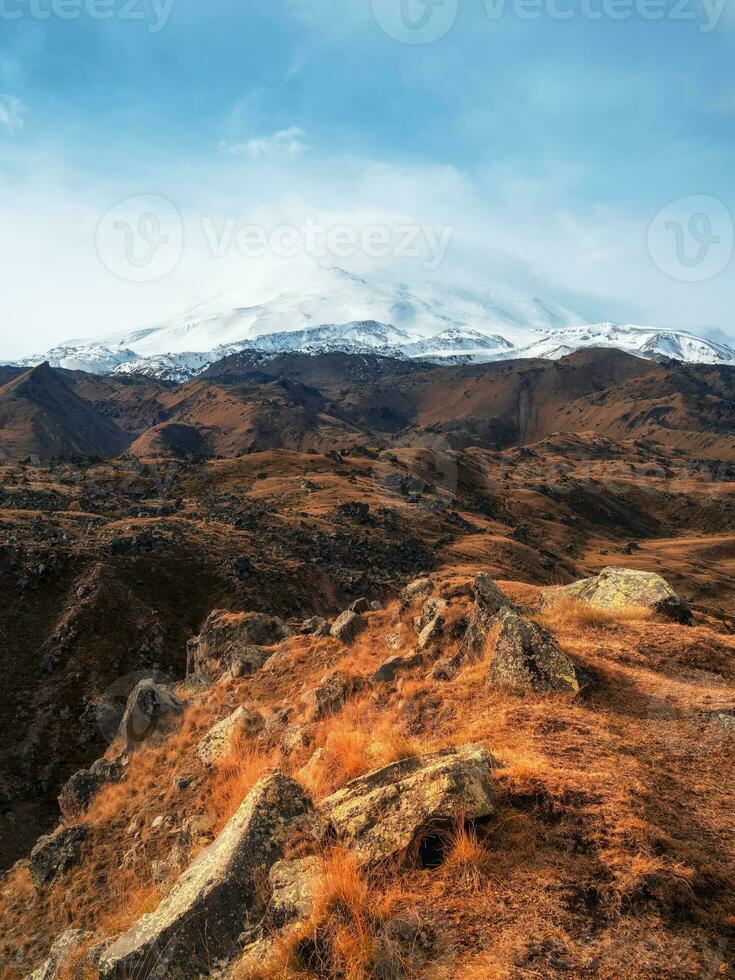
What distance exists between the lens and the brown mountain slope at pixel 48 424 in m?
128

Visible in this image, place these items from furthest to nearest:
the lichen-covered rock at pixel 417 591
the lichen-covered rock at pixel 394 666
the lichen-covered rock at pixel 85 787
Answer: the lichen-covered rock at pixel 417 591 → the lichen-covered rock at pixel 85 787 → the lichen-covered rock at pixel 394 666

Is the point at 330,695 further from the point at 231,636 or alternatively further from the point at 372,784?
the point at 231,636

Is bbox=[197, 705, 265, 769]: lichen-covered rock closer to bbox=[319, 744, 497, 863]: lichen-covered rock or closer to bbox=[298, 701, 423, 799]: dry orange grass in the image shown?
bbox=[298, 701, 423, 799]: dry orange grass

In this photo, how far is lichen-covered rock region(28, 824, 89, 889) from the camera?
9.24 meters

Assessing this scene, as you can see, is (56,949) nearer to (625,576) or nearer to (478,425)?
(625,576)

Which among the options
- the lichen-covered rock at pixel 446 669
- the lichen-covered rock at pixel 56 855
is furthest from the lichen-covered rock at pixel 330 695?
the lichen-covered rock at pixel 56 855

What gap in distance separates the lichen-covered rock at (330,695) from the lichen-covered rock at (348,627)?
3587 mm

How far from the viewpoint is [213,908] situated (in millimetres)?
4973

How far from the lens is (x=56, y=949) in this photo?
689cm

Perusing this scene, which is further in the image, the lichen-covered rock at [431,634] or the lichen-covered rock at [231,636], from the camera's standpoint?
the lichen-covered rock at [231,636]

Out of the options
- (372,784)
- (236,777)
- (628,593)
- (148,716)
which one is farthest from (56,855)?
(628,593)

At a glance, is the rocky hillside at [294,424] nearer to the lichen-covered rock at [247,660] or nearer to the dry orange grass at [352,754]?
the lichen-covered rock at [247,660]

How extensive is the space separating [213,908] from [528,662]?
563cm

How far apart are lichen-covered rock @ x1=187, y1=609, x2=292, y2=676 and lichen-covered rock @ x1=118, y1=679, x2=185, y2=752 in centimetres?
287
